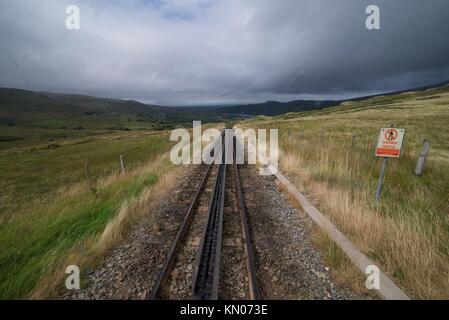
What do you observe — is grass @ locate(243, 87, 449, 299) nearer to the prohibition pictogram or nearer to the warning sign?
the warning sign

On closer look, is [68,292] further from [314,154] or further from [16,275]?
[314,154]

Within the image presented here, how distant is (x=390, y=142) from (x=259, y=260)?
13.2ft

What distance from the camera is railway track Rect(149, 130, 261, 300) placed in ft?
9.86

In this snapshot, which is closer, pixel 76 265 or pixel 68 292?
pixel 68 292

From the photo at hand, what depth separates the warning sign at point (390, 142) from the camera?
451 centimetres

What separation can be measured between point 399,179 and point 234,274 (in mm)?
6714

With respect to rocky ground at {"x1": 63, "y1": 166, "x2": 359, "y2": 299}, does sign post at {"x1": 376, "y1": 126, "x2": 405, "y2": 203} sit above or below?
above

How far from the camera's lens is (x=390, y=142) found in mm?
4605

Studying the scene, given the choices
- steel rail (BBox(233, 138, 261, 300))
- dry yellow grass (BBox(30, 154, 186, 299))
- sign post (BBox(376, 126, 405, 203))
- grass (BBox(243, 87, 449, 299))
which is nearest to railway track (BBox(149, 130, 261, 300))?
steel rail (BBox(233, 138, 261, 300))

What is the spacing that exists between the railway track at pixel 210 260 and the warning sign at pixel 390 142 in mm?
3675

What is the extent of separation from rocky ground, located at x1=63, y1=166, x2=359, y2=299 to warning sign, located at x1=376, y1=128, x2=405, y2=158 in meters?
2.44

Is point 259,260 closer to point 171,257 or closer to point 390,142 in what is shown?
point 171,257
